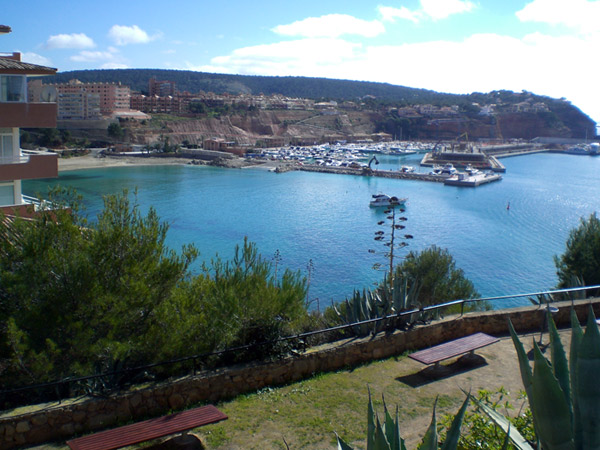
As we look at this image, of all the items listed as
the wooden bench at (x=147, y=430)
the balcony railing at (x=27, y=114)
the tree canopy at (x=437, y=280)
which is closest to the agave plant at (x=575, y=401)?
the wooden bench at (x=147, y=430)

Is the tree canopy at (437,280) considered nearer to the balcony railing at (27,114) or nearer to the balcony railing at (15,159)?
the balcony railing at (27,114)

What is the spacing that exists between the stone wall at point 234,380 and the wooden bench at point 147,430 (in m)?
0.46

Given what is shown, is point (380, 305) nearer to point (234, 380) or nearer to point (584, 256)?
point (234, 380)

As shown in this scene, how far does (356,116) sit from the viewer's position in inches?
4331

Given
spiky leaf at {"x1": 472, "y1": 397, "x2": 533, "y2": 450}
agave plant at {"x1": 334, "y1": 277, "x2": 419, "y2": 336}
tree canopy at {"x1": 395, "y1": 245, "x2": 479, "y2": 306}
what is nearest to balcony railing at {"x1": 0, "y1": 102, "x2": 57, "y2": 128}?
agave plant at {"x1": 334, "y1": 277, "x2": 419, "y2": 336}

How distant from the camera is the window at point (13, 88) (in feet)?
29.7

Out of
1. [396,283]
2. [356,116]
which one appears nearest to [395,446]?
[396,283]

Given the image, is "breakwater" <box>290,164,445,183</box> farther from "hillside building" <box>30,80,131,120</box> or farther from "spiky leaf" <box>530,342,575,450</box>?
"spiky leaf" <box>530,342,575,450</box>

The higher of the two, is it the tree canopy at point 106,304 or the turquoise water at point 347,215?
the tree canopy at point 106,304

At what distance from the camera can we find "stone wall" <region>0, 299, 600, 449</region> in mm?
4008

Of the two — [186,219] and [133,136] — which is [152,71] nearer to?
[133,136]

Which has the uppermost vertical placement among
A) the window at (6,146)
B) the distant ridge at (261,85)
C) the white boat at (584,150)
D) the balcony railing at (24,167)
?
the distant ridge at (261,85)

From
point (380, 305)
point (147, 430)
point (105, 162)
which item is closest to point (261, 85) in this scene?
point (105, 162)

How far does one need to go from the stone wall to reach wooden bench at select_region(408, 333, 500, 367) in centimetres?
46
